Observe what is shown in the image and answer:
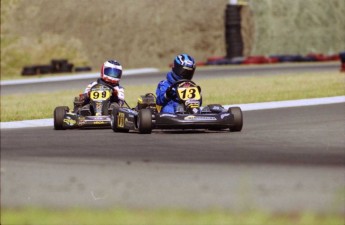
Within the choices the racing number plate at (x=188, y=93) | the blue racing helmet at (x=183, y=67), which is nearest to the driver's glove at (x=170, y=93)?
the racing number plate at (x=188, y=93)

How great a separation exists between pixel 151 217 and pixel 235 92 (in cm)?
1736

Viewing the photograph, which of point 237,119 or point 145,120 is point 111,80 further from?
point 237,119

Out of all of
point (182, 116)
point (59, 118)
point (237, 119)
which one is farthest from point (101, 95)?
point (237, 119)

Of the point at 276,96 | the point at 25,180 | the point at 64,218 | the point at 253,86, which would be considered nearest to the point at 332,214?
the point at 64,218

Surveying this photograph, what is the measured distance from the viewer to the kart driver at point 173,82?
46.3ft

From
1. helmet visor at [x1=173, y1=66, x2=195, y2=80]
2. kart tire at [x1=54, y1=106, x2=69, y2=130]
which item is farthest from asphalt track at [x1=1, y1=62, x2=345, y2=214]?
helmet visor at [x1=173, y1=66, x2=195, y2=80]

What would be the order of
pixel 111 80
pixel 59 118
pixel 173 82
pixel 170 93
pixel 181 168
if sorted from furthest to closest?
pixel 111 80, pixel 59 118, pixel 173 82, pixel 170 93, pixel 181 168

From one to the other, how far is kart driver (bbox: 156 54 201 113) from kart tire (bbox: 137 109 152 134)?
58 cm

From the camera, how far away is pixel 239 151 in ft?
37.3

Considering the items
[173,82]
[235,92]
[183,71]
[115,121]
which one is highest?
[183,71]

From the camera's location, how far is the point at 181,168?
9.56 metres

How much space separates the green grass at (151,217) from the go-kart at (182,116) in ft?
22.1

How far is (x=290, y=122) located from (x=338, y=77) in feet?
39.8

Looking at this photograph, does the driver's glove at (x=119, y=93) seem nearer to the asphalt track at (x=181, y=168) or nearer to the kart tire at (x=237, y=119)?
the asphalt track at (x=181, y=168)
